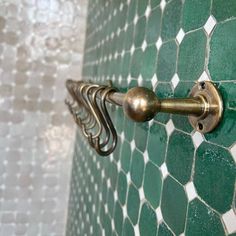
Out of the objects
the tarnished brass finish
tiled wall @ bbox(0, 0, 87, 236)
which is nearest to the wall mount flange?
the tarnished brass finish

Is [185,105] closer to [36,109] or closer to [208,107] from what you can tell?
[208,107]

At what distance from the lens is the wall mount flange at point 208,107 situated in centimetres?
33

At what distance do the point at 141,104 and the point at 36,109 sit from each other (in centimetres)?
94

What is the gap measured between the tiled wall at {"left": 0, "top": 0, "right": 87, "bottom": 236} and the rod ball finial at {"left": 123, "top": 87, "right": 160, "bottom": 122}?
0.92m

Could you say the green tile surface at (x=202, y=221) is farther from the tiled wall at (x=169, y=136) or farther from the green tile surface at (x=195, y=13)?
the green tile surface at (x=195, y=13)

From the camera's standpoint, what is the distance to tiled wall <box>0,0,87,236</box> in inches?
45.2

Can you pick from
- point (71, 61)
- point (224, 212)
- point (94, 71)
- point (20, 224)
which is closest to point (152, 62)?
point (224, 212)

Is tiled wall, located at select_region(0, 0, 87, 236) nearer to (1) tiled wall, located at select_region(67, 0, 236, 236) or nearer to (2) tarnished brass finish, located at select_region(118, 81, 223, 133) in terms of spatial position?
(1) tiled wall, located at select_region(67, 0, 236, 236)

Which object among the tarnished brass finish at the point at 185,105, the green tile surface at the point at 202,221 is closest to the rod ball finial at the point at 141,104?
the tarnished brass finish at the point at 185,105

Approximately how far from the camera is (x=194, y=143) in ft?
1.29

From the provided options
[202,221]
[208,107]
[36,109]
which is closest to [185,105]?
[208,107]

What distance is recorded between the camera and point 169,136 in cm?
46

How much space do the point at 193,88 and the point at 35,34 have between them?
2.92 ft

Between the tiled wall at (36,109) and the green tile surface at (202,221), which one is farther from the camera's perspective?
the tiled wall at (36,109)
